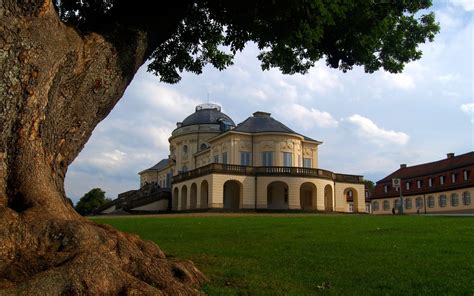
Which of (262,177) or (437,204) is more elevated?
(262,177)

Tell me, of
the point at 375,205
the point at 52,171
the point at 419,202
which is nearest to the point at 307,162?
the point at 419,202

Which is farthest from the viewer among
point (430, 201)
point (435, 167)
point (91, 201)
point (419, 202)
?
point (91, 201)

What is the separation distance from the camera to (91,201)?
70.1 m

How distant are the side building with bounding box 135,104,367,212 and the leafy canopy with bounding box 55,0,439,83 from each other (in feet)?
102

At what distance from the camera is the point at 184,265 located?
6.34 m

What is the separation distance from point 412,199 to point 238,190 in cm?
3534

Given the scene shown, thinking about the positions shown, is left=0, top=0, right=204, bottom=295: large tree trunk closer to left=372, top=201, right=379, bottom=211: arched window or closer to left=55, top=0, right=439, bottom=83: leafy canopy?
left=55, top=0, right=439, bottom=83: leafy canopy

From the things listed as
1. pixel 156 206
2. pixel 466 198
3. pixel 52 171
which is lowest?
pixel 52 171

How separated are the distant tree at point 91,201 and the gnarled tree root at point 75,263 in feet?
213

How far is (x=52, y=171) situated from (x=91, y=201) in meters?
67.4

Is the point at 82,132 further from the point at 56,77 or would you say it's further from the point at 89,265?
the point at 89,265

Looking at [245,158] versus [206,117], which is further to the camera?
[206,117]

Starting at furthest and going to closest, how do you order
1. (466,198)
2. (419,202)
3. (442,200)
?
(419,202) < (442,200) < (466,198)

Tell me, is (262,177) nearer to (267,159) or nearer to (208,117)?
(267,159)
